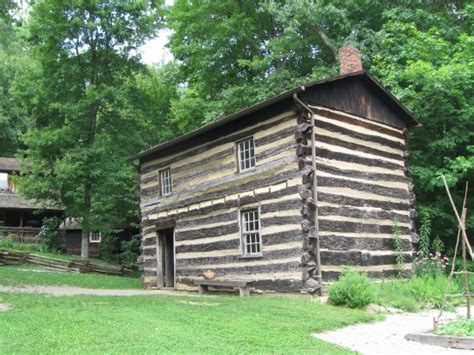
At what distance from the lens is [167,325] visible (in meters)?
9.34

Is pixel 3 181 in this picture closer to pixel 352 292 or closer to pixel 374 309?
pixel 352 292

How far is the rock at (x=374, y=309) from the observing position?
12445 mm

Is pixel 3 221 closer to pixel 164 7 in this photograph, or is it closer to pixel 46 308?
pixel 164 7

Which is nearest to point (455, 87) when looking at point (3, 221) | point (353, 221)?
point (353, 221)

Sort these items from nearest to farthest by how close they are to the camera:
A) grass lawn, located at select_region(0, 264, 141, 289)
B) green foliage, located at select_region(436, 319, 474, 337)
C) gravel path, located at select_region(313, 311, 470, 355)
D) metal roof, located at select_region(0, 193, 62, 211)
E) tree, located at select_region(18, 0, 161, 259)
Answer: gravel path, located at select_region(313, 311, 470, 355), green foliage, located at select_region(436, 319, 474, 337), grass lawn, located at select_region(0, 264, 141, 289), tree, located at select_region(18, 0, 161, 259), metal roof, located at select_region(0, 193, 62, 211)

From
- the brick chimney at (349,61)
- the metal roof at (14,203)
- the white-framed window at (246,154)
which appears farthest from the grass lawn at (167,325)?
the metal roof at (14,203)

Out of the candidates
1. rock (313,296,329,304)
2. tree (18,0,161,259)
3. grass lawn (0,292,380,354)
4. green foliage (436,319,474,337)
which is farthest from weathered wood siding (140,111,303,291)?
tree (18,0,161,259)

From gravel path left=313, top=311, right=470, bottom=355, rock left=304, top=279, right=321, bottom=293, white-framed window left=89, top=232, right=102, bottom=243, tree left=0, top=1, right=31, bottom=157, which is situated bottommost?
gravel path left=313, top=311, right=470, bottom=355

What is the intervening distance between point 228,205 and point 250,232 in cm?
139

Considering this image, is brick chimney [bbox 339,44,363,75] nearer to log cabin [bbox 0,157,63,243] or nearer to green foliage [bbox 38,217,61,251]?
green foliage [bbox 38,217,61,251]

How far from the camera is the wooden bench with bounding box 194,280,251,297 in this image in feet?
50.9

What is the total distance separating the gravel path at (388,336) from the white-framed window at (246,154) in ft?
21.3

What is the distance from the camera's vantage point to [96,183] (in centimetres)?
2975

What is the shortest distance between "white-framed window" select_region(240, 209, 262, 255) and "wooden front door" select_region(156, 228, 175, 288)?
481 cm
